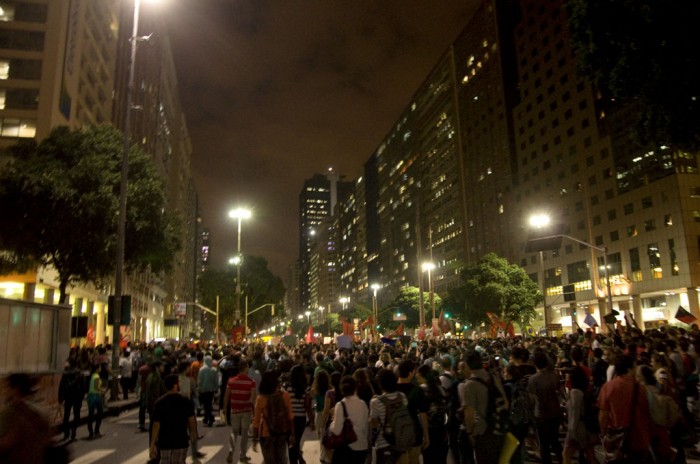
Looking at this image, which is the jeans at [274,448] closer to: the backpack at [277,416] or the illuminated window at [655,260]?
the backpack at [277,416]

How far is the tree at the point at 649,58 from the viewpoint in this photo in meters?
14.8

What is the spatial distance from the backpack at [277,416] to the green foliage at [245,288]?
77208 millimetres

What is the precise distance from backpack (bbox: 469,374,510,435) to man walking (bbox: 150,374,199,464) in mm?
4089

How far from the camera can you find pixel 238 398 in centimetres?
1052

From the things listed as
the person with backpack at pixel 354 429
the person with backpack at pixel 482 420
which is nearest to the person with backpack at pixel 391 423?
the person with backpack at pixel 354 429

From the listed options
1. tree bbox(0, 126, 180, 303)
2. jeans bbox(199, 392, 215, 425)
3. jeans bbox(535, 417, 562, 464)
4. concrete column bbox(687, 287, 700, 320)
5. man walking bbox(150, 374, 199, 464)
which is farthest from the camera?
concrete column bbox(687, 287, 700, 320)

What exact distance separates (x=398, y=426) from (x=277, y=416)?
2.26 meters

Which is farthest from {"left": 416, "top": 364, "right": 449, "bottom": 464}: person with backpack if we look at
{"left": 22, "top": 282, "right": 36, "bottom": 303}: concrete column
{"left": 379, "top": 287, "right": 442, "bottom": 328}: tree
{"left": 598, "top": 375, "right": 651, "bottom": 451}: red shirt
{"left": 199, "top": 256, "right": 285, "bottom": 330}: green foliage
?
{"left": 379, "top": 287, "right": 442, "bottom": 328}: tree

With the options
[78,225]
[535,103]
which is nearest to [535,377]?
[78,225]

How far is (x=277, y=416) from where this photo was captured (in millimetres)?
8055

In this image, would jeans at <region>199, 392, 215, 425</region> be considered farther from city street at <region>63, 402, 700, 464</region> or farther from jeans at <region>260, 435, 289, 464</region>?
jeans at <region>260, 435, 289, 464</region>

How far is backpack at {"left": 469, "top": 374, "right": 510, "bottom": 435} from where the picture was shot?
23.3ft

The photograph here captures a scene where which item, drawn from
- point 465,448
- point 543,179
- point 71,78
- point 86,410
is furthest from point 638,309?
point 71,78

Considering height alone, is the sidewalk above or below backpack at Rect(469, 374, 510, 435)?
below
